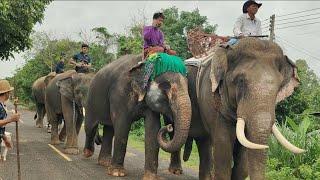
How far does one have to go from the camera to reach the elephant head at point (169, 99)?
8.17 m

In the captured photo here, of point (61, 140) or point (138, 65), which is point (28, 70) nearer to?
point (61, 140)

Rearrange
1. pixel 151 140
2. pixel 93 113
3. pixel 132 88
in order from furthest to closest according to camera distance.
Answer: pixel 93 113
pixel 132 88
pixel 151 140

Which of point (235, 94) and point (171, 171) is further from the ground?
point (235, 94)

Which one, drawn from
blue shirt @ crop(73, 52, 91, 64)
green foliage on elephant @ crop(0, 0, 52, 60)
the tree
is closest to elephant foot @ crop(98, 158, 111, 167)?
blue shirt @ crop(73, 52, 91, 64)

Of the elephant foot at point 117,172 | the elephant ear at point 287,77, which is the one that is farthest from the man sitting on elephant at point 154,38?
the elephant ear at point 287,77

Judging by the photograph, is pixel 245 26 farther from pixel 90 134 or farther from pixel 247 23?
pixel 90 134

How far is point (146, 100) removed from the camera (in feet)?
30.1

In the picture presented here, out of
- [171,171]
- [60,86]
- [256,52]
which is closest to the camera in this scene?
[256,52]

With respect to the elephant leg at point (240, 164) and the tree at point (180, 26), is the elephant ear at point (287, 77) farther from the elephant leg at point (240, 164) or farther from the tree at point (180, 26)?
the tree at point (180, 26)

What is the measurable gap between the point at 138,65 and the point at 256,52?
3.46m

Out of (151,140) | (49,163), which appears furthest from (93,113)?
(151,140)

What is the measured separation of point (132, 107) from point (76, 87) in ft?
13.5

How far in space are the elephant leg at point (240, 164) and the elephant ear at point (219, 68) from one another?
130 centimetres

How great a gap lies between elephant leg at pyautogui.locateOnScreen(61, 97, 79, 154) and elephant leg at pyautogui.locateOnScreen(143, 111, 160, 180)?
4548 mm
